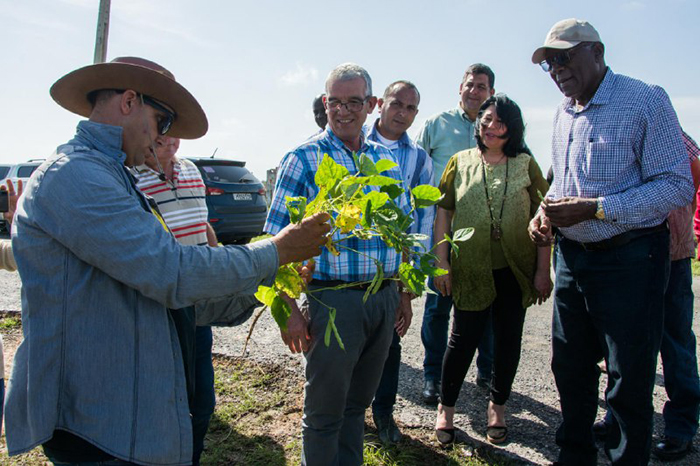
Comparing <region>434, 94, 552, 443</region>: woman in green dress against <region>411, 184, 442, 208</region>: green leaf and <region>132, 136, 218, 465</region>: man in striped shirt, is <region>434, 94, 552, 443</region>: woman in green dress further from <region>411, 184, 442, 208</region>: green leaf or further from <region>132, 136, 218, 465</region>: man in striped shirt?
<region>132, 136, 218, 465</region>: man in striped shirt

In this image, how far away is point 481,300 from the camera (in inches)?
118

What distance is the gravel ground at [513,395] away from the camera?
307 centimetres

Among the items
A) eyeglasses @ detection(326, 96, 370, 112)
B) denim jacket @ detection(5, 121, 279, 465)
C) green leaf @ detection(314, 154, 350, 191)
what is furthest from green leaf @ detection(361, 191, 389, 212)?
eyeglasses @ detection(326, 96, 370, 112)

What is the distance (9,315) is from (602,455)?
568 cm

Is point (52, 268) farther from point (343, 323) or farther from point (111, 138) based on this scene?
point (343, 323)

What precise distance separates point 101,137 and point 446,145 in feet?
9.54

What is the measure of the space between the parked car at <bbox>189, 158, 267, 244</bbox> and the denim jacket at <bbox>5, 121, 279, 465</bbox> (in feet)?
28.0

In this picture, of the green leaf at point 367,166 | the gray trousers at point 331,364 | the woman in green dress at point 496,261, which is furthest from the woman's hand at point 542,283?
the green leaf at point 367,166

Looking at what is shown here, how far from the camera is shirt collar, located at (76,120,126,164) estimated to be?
4.80 ft

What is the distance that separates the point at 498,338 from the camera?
309 centimetres

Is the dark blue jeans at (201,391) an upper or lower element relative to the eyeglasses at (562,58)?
lower

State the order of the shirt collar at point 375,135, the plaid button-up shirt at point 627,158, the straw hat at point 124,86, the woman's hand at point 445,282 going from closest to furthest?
the straw hat at point 124,86 → the plaid button-up shirt at point 627,158 → the woman's hand at point 445,282 → the shirt collar at point 375,135

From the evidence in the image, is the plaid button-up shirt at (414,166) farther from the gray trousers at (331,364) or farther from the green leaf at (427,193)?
the green leaf at (427,193)

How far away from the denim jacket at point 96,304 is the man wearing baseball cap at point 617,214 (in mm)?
1695
